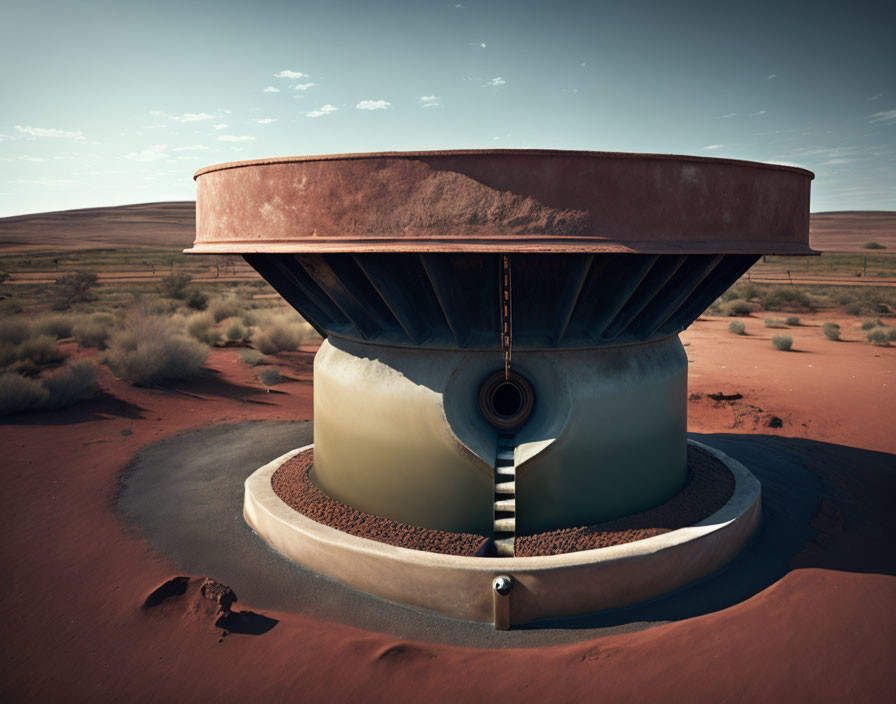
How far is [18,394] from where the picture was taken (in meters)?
12.0

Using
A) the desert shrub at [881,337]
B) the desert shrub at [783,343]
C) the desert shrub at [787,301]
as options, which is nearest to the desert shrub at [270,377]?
the desert shrub at [783,343]

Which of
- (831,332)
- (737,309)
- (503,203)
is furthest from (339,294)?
(737,309)

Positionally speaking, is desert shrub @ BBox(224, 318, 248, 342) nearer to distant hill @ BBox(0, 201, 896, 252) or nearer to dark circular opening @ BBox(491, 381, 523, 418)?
dark circular opening @ BBox(491, 381, 523, 418)

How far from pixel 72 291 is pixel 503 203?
127ft

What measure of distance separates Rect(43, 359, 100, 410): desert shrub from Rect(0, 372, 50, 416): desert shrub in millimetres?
156

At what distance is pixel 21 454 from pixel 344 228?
825 cm

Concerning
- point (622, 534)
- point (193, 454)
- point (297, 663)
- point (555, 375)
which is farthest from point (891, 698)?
point (193, 454)

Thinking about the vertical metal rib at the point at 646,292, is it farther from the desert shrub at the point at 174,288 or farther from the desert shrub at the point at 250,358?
the desert shrub at the point at 174,288

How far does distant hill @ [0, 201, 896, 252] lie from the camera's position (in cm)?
9669

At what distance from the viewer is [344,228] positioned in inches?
216

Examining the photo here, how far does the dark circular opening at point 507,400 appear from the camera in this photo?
6.87 m

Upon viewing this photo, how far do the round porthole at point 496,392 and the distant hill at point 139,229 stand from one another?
97.0 metres

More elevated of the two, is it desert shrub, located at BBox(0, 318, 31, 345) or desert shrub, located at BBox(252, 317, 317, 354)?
desert shrub, located at BBox(0, 318, 31, 345)

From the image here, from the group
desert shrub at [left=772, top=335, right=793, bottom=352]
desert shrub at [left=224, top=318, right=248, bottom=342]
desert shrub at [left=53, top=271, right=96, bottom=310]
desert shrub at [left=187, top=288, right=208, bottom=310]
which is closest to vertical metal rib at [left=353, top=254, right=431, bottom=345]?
desert shrub at [left=224, top=318, right=248, bottom=342]
